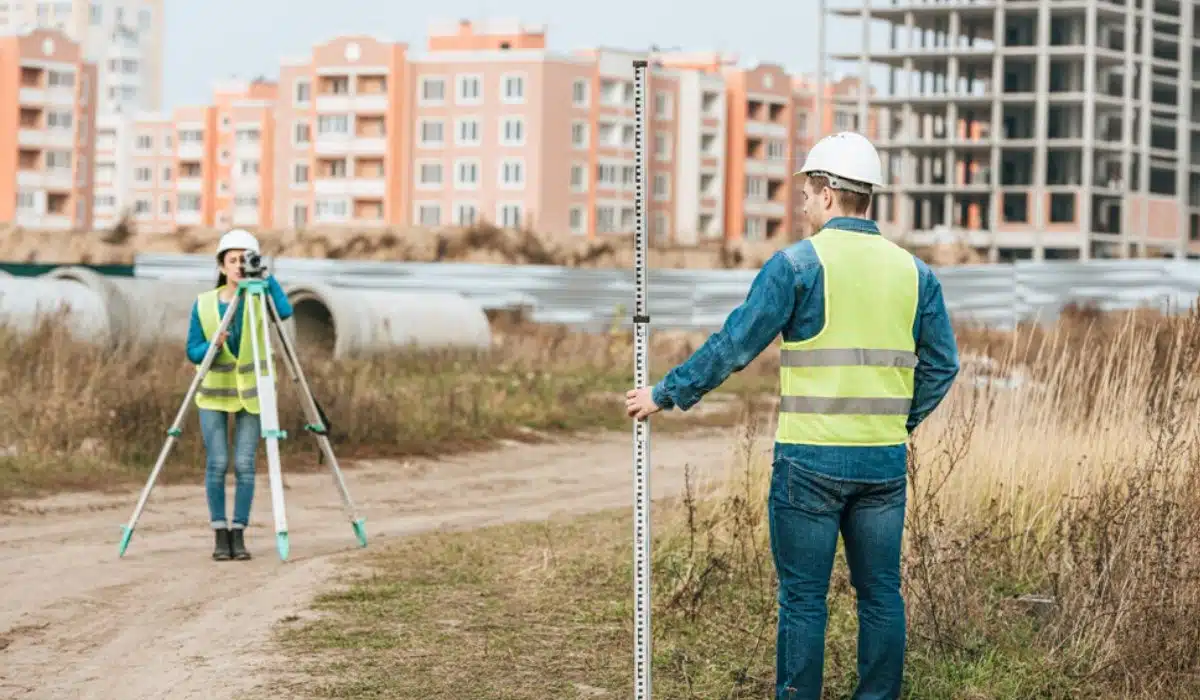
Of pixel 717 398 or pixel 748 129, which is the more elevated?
pixel 748 129

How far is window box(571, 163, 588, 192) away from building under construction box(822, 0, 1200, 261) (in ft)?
58.8

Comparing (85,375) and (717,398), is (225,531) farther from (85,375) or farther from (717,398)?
(717,398)

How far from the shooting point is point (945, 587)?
8891 mm

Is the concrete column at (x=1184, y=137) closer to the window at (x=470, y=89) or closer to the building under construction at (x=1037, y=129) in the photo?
the building under construction at (x=1037, y=129)

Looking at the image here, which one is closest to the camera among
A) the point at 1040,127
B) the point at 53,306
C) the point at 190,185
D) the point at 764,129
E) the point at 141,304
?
the point at 53,306

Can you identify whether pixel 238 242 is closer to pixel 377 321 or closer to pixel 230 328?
pixel 230 328

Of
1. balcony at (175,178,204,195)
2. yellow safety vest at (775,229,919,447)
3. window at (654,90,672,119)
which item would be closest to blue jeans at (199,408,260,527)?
yellow safety vest at (775,229,919,447)

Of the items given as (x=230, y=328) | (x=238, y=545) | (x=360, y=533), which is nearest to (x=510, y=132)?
(x=360, y=533)

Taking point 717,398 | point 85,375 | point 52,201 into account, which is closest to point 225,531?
point 85,375

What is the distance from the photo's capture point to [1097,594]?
8828 millimetres

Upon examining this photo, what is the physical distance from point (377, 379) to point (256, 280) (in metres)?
13.9

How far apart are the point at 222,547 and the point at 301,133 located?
119488 millimetres

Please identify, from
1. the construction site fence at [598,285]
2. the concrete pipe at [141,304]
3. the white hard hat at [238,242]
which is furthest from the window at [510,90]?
the white hard hat at [238,242]

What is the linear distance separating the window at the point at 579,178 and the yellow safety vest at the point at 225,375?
10900cm
